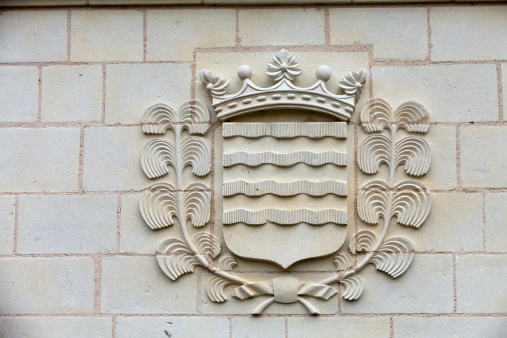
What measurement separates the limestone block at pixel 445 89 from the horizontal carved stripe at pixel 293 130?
0.28 metres

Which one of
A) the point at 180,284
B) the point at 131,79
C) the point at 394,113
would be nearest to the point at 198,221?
the point at 180,284

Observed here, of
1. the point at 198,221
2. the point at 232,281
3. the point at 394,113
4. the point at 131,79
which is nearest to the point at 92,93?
the point at 131,79

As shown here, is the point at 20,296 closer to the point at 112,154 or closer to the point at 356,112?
the point at 112,154

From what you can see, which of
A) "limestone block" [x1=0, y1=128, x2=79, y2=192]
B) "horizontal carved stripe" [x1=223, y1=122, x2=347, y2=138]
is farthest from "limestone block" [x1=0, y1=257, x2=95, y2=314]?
"horizontal carved stripe" [x1=223, y1=122, x2=347, y2=138]

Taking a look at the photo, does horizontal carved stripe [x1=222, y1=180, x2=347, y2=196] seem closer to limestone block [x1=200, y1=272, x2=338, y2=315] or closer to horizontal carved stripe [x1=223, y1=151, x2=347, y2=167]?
horizontal carved stripe [x1=223, y1=151, x2=347, y2=167]

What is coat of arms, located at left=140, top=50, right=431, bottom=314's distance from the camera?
4.12m

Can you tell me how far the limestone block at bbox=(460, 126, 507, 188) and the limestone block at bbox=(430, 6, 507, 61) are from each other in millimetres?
388

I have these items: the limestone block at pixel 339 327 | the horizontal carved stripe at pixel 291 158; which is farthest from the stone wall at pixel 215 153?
the horizontal carved stripe at pixel 291 158

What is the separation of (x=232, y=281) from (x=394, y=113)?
1.16 meters

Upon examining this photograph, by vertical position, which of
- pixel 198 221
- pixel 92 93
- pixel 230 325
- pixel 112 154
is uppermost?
pixel 92 93

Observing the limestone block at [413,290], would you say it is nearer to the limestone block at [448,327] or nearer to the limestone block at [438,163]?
the limestone block at [448,327]

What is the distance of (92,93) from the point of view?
434 cm

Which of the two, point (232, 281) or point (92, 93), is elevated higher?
point (92, 93)

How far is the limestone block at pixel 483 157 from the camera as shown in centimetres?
420
